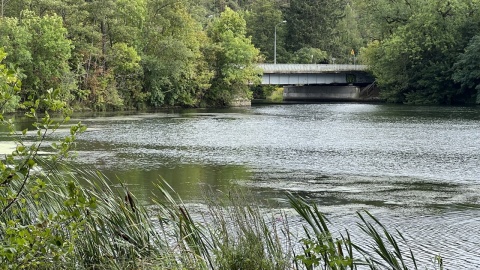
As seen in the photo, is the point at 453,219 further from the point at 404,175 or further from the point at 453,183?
the point at 404,175

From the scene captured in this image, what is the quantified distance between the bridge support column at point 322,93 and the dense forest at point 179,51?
14.3ft

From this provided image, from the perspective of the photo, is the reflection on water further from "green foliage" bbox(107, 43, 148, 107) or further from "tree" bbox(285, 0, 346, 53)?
"tree" bbox(285, 0, 346, 53)

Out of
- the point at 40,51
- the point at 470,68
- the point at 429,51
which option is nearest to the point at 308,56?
the point at 429,51

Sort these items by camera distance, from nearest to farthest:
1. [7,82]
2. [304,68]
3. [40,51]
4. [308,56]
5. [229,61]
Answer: [7,82] → [40,51] → [229,61] → [304,68] → [308,56]

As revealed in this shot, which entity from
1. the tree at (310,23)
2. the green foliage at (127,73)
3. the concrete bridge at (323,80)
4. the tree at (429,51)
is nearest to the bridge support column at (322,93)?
the concrete bridge at (323,80)

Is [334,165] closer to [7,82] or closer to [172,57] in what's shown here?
[7,82]

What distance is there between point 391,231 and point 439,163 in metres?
10.4

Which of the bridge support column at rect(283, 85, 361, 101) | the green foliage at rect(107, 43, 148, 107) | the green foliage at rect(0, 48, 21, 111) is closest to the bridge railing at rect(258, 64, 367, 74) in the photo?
the bridge support column at rect(283, 85, 361, 101)

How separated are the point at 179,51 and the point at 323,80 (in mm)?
29217

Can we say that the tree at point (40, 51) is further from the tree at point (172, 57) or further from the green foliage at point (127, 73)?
the tree at point (172, 57)

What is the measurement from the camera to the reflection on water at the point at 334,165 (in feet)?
48.1

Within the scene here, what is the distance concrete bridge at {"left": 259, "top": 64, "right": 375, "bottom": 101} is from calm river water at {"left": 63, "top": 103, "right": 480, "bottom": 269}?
122 ft

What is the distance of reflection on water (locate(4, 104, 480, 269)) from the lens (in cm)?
1467

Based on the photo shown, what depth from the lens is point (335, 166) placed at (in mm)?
22438
